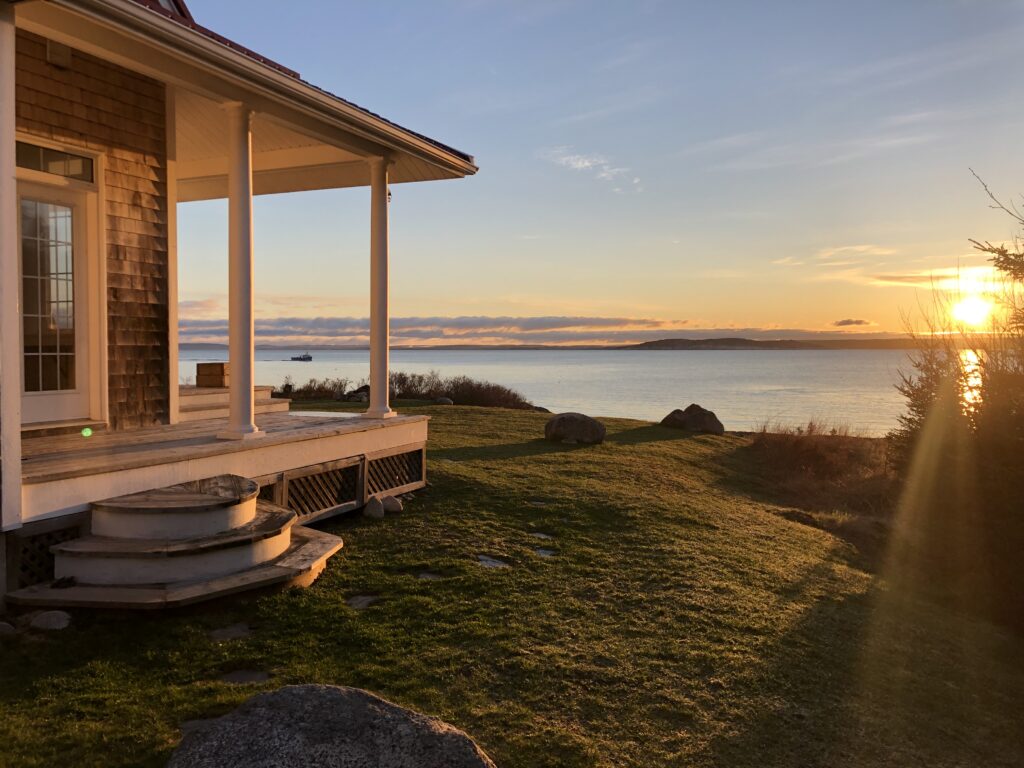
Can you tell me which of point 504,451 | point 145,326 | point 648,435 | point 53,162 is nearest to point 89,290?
point 145,326

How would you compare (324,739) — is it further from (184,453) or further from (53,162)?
(53,162)

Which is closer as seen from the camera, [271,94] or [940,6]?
[271,94]

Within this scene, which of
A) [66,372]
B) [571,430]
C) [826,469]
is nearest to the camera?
[66,372]

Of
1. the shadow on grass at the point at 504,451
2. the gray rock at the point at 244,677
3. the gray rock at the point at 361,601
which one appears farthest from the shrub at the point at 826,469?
the gray rock at the point at 244,677

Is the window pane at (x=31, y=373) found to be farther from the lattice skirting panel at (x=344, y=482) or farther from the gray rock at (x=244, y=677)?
the gray rock at (x=244, y=677)

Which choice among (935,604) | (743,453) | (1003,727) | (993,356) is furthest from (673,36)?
(1003,727)

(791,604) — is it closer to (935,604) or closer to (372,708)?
(935,604)

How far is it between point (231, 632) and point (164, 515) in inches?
39.1

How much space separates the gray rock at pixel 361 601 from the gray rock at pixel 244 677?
111cm

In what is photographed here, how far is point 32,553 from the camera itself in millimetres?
4688

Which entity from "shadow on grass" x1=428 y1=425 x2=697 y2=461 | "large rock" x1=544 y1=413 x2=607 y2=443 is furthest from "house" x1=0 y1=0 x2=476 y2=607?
"large rock" x1=544 y1=413 x2=607 y2=443

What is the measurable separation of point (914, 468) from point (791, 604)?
533 centimetres

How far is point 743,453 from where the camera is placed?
16266mm

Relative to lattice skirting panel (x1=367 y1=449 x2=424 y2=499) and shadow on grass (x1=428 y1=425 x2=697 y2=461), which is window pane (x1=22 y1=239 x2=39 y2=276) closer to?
lattice skirting panel (x1=367 y1=449 x2=424 y2=499)
